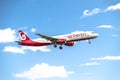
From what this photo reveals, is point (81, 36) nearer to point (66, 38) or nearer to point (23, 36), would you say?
point (66, 38)

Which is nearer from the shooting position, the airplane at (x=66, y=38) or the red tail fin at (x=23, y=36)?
the airplane at (x=66, y=38)

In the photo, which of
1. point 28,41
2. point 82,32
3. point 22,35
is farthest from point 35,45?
point 82,32

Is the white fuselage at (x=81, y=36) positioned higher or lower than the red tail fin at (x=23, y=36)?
lower

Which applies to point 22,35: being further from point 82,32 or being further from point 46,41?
point 82,32

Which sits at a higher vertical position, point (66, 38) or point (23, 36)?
point (23, 36)

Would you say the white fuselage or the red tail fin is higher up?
the red tail fin

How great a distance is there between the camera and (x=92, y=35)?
120 metres

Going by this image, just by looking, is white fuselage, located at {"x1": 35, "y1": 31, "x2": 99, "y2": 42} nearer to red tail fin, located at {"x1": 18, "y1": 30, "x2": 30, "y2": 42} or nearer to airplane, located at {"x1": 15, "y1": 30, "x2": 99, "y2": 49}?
airplane, located at {"x1": 15, "y1": 30, "x2": 99, "y2": 49}

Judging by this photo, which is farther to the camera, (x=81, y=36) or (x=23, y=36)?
(x=23, y=36)

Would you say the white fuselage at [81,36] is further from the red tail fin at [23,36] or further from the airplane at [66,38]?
the red tail fin at [23,36]

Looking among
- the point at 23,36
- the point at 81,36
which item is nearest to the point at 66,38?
the point at 81,36

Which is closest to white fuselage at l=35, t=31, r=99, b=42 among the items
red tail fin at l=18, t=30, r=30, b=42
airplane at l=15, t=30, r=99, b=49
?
airplane at l=15, t=30, r=99, b=49

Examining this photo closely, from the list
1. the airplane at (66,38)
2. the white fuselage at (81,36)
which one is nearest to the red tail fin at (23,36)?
the airplane at (66,38)

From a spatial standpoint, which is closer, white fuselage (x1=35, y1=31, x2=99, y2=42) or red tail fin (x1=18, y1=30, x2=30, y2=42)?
white fuselage (x1=35, y1=31, x2=99, y2=42)
